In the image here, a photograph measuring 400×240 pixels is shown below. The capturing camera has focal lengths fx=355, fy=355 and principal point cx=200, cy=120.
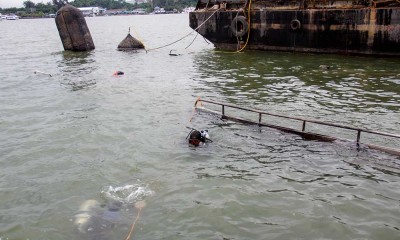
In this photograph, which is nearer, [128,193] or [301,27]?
[128,193]

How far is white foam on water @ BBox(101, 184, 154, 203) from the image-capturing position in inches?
286

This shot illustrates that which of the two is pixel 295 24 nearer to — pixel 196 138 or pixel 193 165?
pixel 196 138

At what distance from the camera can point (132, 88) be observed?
55.7 ft

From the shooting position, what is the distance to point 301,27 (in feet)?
77.5

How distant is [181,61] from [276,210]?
19.3 metres

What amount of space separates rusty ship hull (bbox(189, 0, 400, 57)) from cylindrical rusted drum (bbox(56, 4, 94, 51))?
8.96 meters

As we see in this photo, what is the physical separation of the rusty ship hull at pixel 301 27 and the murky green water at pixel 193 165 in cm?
542

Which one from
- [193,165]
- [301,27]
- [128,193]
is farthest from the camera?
[301,27]

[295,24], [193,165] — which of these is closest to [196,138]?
[193,165]

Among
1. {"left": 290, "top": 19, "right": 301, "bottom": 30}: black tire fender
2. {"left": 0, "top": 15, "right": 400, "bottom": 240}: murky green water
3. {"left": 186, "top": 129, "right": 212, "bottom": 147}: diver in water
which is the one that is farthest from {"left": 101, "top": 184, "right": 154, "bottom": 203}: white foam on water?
{"left": 290, "top": 19, "right": 301, "bottom": 30}: black tire fender

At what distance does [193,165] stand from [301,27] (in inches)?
710

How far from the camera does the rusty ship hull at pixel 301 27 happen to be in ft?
68.8

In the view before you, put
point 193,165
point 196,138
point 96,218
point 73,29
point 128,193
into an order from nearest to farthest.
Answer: point 96,218
point 128,193
point 193,165
point 196,138
point 73,29

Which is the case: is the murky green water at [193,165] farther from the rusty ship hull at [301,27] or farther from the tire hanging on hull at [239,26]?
the tire hanging on hull at [239,26]
